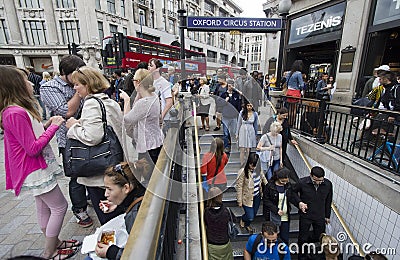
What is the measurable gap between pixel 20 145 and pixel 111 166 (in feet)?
2.49

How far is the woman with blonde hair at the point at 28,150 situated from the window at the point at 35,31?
3253 centimetres

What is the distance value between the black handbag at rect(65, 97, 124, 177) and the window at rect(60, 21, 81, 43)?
2943 centimetres

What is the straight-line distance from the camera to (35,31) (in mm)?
25719

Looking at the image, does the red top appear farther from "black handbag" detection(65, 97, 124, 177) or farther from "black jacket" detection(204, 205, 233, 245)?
"black handbag" detection(65, 97, 124, 177)

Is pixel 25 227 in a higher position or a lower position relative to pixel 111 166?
lower

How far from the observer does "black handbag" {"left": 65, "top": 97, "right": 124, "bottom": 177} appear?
168cm

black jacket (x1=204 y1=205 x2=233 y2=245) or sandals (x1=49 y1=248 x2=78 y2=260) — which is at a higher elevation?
sandals (x1=49 y1=248 x2=78 y2=260)

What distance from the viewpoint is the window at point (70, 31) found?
990 inches

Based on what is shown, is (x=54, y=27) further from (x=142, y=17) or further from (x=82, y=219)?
(x=82, y=219)

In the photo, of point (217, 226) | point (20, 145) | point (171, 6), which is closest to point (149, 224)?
point (20, 145)

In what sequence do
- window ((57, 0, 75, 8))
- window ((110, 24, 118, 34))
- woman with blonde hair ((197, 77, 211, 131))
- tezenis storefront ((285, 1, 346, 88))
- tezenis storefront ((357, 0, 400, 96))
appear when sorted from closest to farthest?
tezenis storefront ((357, 0, 400, 96)) → woman with blonde hair ((197, 77, 211, 131)) → tezenis storefront ((285, 1, 346, 88)) → window ((57, 0, 75, 8)) → window ((110, 24, 118, 34))

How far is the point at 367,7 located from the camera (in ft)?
20.3

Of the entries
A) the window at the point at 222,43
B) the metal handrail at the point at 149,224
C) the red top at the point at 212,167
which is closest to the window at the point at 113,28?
the red top at the point at 212,167

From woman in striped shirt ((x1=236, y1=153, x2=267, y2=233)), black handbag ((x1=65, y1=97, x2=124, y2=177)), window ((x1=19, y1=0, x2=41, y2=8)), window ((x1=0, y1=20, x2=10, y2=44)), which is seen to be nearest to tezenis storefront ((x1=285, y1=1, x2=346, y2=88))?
woman in striped shirt ((x1=236, y1=153, x2=267, y2=233))
